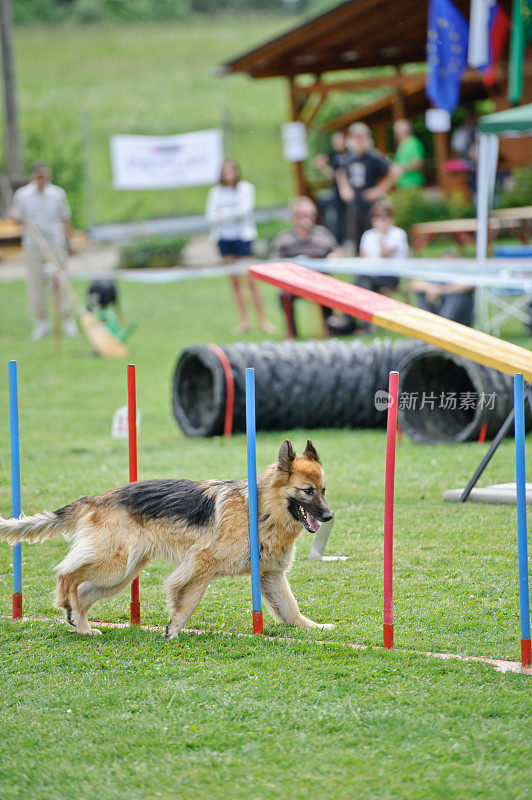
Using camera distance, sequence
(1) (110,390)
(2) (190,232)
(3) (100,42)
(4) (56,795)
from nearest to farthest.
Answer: (4) (56,795) < (1) (110,390) < (2) (190,232) < (3) (100,42)

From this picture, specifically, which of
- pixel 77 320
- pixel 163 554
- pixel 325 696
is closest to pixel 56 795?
pixel 325 696

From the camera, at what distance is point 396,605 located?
542cm

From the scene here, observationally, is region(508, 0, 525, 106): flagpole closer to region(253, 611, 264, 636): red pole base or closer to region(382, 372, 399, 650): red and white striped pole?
region(382, 372, 399, 650): red and white striped pole

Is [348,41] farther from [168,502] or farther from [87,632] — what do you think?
[87,632]

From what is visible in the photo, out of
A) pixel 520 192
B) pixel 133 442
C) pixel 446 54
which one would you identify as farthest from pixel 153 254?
pixel 133 442

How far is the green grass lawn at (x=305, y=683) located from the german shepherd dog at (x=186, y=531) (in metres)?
0.26

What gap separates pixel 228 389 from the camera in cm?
948

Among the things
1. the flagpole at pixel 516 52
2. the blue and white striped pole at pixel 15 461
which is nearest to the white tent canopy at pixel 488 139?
the flagpole at pixel 516 52

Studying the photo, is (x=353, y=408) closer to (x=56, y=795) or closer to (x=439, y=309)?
(x=439, y=309)

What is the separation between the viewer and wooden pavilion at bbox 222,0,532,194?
19391 millimetres

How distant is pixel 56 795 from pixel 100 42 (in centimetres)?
5358

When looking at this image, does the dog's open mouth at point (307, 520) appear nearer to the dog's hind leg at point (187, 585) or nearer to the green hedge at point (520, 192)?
the dog's hind leg at point (187, 585)

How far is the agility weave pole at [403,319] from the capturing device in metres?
5.62

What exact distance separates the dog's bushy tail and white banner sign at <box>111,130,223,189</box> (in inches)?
733
